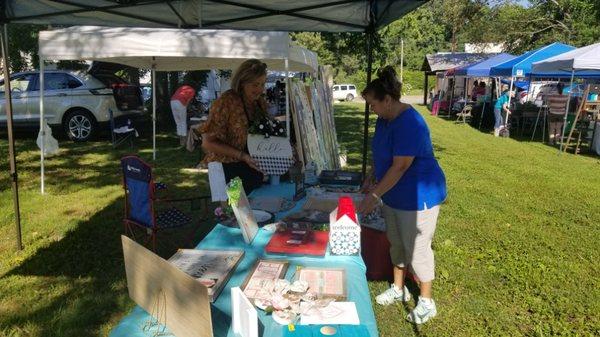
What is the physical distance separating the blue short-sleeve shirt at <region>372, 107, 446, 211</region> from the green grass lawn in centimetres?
99

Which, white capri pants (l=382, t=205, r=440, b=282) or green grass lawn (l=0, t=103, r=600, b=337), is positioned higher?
white capri pants (l=382, t=205, r=440, b=282)

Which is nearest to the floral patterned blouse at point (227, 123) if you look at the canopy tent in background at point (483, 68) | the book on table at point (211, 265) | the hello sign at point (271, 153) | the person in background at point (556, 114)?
the hello sign at point (271, 153)

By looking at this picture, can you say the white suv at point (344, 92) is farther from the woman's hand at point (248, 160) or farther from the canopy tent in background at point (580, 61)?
the woman's hand at point (248, 160)

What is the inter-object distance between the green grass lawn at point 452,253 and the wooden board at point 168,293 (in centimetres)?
162

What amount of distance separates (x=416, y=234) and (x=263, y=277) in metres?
1.14

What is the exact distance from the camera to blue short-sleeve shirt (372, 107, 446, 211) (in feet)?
7.88

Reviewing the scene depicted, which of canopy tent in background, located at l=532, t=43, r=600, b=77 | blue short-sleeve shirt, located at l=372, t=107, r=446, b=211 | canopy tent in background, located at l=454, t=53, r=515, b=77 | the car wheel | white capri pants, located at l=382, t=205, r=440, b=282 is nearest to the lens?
blue short-sleeve shirt, located at l=372, t=107, r=446, b=211

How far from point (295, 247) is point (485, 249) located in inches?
113

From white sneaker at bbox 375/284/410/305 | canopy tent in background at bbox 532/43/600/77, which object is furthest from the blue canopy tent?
white sneaker at bbox 375/284/410/305

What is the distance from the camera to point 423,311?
2.92m

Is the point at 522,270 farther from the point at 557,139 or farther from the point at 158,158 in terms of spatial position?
the point at 557,139

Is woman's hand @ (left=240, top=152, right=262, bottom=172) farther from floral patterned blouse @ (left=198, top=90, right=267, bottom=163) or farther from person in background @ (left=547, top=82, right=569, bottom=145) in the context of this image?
person in background @ (left=547, top=82, right=569, bottom=145)

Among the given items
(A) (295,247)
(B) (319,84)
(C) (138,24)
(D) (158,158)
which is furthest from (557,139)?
(A) (295,247)

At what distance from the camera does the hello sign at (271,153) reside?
10.8 ft
